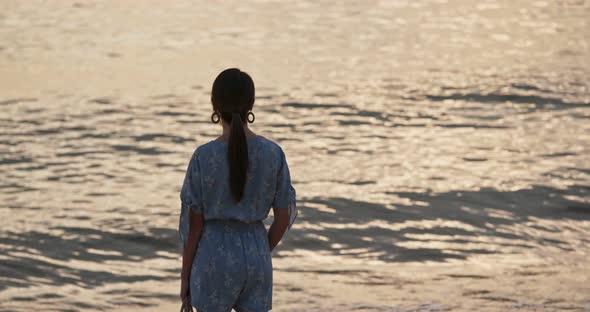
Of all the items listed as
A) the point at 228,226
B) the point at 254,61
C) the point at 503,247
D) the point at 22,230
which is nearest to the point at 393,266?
the point at 503,247

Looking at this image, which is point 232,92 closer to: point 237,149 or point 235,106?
point 235,106

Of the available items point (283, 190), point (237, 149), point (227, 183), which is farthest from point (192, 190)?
point (283, 190)

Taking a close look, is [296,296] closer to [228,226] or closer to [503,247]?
[503,247]

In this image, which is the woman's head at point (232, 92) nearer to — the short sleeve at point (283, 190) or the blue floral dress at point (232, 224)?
the blue floral dress at point (232, 224)

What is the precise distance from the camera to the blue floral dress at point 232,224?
4.21 meters

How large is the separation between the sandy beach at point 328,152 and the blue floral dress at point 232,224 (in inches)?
107

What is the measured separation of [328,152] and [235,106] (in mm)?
6691

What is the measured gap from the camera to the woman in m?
4.15

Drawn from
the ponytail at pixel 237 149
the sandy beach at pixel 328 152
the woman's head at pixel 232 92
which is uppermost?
the woman's head at pixel 232 92

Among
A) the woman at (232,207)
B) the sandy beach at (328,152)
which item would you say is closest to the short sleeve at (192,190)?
the woman at (232,207)

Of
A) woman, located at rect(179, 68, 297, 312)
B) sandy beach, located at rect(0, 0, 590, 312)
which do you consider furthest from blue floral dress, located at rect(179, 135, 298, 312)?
sandy beach, located at rect(0, 0, 590, 312)

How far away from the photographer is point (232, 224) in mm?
4336

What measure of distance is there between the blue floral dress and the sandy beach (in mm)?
2711

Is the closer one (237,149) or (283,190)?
(237,149)
